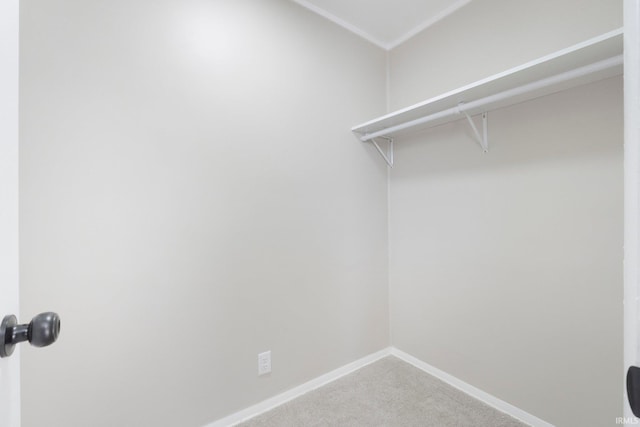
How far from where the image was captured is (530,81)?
140cm

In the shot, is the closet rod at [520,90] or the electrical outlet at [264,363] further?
the electrical outlet at [264,363]

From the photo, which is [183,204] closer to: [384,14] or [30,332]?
[30,332]

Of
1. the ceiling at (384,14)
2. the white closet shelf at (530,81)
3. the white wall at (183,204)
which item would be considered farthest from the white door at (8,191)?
the ceiling at (384,14)

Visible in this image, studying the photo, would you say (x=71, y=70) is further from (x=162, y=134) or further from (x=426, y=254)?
(x=426, y=254)

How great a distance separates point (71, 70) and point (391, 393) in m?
→ 2.43

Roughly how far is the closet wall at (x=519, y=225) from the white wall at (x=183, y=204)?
1.73ft

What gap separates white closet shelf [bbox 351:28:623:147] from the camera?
44.7 inches

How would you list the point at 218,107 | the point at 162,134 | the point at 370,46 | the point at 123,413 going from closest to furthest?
the point at 123,413 < the point at 162,134 < the point at 218,107 < the point at 370,46

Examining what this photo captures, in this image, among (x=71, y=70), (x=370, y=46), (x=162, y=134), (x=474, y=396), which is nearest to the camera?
(x=71, y=70)

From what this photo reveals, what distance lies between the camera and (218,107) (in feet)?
5.16

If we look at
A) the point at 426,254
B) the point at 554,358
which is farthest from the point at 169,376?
the point at 554,358

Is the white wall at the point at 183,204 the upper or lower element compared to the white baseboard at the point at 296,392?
upper

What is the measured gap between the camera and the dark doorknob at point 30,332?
50cm

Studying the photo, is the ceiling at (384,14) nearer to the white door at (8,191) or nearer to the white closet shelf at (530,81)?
the white closet shelf at (530,81)
